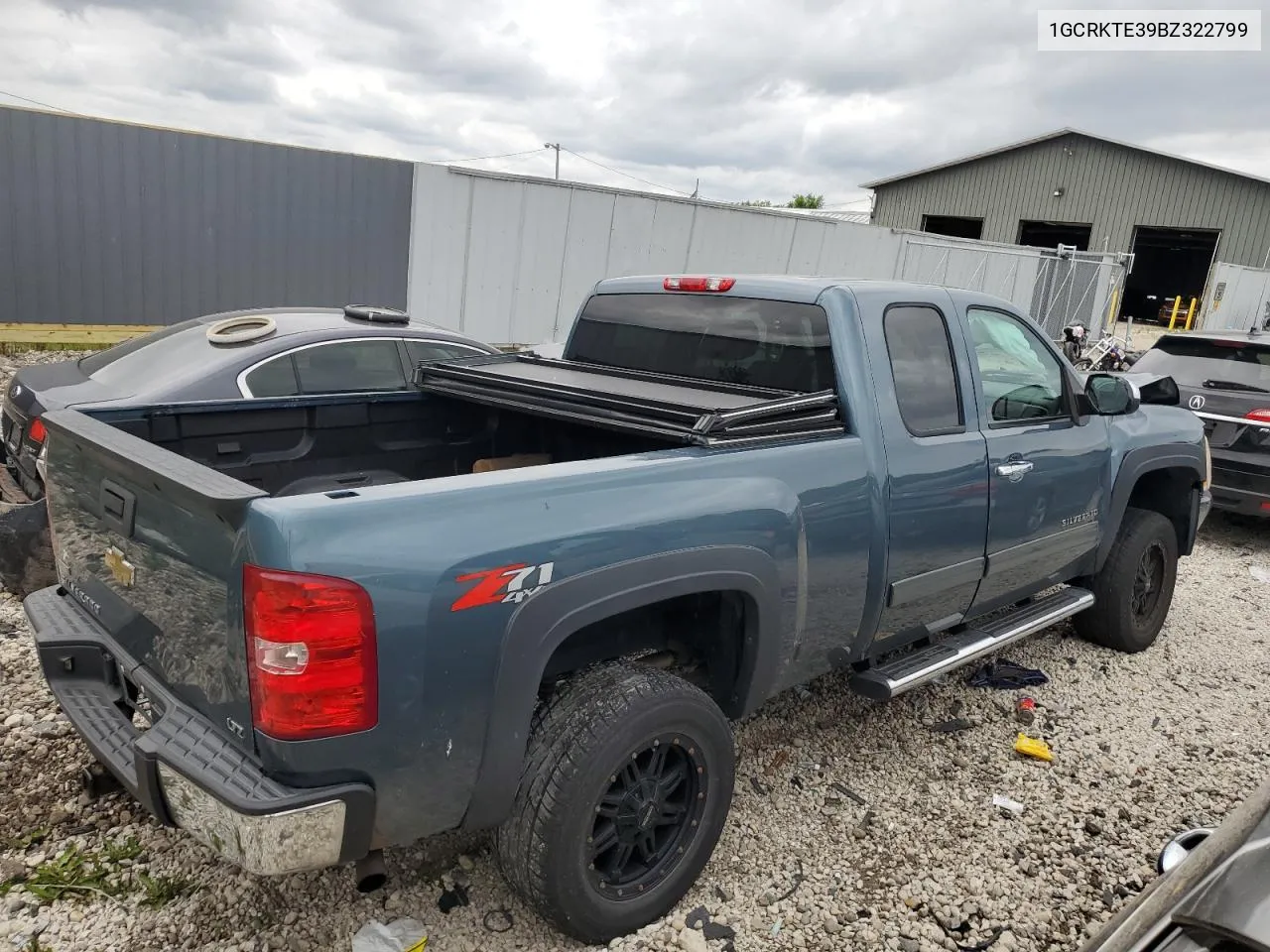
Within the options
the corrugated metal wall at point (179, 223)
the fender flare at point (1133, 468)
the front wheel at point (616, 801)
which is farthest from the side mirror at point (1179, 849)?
the corrugated metal wall at point (179, 223)

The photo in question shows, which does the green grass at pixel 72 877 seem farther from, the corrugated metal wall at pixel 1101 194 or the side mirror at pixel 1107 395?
the corrugated metal wall at pixel 1101 194

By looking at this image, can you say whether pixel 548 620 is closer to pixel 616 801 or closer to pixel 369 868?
pixel 616 801

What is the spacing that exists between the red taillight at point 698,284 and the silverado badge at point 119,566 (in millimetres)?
2384

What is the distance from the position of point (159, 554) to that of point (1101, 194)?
32265 millimetres

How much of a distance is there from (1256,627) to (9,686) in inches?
272

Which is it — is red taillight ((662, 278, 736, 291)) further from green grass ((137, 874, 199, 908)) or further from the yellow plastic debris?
green grass ((137, 874, 199, 908))

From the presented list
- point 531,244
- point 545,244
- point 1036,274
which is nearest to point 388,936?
point 531,244

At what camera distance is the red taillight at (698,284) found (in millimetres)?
3689

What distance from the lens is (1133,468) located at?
4508 millimetres

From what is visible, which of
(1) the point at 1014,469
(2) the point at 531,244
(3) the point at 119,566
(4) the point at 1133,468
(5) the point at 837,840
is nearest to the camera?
(3) the point at 119,566

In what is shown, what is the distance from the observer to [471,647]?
2.11 m

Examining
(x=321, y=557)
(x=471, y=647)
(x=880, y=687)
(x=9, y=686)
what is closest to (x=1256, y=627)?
Result: (x=880, y=687)

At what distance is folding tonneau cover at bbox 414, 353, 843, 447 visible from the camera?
2.81 meters

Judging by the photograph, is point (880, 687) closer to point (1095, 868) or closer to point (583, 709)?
point (1095, 868)
